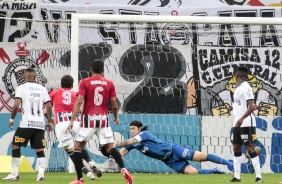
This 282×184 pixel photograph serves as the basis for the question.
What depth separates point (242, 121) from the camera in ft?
51.0

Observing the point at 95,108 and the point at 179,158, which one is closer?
the point at 95,108

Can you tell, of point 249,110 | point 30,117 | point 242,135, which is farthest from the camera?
point 30,117

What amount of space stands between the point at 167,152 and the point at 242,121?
354 centimetres

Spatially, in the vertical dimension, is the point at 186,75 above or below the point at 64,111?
above

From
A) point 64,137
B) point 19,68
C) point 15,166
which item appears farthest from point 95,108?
point 19,68

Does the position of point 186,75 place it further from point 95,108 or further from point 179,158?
point 95,108

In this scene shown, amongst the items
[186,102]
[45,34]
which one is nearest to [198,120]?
[186,102]

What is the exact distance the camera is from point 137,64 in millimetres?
20953

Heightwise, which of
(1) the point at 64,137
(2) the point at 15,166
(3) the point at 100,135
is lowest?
(2) the point at 15,166

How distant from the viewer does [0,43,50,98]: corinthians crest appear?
66.5 ft

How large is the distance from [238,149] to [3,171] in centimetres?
561

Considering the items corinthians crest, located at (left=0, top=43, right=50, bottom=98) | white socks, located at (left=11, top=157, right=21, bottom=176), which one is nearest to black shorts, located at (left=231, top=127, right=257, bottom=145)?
white socks, located at (left=11, top=157, right=21, bottom=176)

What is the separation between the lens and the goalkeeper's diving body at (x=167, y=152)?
18.4 m

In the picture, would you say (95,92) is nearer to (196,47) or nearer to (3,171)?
(3,171)
